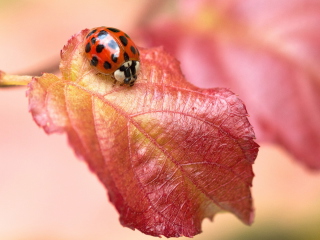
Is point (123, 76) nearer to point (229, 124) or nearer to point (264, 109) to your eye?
point (229, 124)

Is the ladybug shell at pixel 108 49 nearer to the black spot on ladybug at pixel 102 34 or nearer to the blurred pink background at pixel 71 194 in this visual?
the black spot on ladybug at pixel 102 34

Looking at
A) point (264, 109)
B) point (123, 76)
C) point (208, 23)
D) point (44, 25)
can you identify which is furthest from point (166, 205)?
point (44, 25)

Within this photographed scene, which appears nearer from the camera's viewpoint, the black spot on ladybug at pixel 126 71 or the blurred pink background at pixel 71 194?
the black spot on ladybug at pixel 126 71

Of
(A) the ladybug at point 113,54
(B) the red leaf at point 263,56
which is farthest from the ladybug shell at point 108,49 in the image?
(B) the red leaf at point 263,56

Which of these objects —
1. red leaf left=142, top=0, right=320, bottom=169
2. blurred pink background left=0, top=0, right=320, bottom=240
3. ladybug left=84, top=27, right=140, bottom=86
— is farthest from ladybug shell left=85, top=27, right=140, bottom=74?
blurred pink background left=0, top=0, right=320, bottom=240

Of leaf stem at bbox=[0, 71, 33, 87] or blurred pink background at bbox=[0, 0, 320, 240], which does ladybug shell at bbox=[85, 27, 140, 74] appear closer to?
leaf stem at bbox=[0, 71, 33, 87]

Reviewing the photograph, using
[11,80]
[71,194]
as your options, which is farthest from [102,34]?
[71,194]

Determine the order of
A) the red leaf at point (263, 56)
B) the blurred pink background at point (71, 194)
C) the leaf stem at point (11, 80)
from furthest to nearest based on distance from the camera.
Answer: the blurred pink background at point (71, 194), the red leaf at point (263, 56), the leaf stem at point (11, 80)
